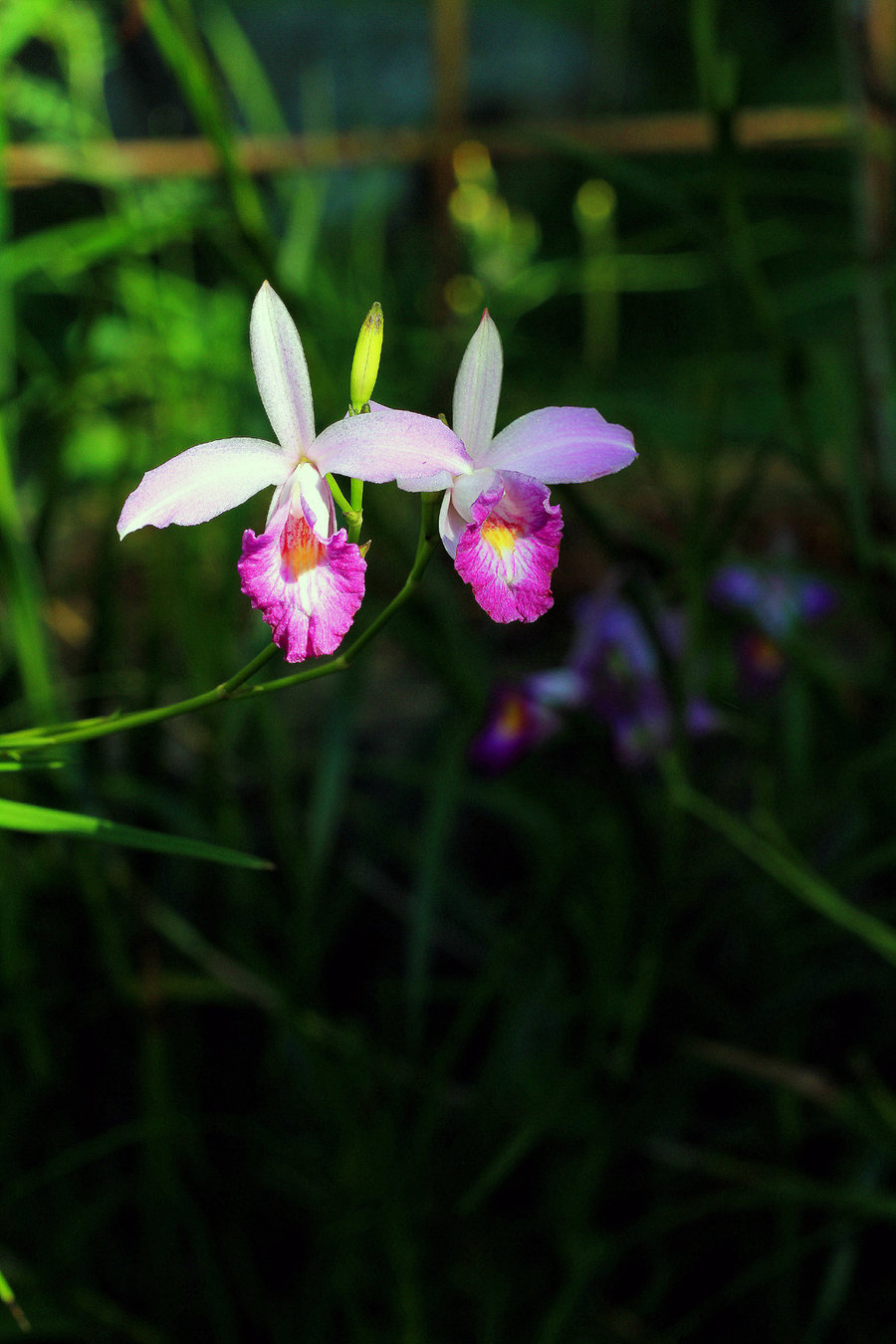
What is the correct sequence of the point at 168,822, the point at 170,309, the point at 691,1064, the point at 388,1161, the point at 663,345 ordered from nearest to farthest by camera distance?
the point at 388,1161
the point at 691,1064
the point at 168,822
the point at 170,309
the point at 663,345

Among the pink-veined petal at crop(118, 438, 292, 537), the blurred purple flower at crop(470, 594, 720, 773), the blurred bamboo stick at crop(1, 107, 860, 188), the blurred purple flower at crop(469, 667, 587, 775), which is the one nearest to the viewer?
the pink-veined petal at crop(118, 438, 292, 537)

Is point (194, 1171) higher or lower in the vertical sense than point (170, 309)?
lower

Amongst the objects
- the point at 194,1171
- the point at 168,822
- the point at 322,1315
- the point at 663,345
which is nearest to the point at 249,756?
the point at 168,822

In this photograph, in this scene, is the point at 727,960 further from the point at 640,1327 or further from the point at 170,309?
the point at 170,309

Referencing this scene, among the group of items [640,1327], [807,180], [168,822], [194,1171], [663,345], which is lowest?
[640,1327]

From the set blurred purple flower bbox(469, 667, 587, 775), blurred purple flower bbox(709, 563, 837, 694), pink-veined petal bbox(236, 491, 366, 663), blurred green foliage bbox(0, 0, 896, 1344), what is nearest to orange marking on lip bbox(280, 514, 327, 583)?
pink-veined petal bbox(236, 491, 366, 663)

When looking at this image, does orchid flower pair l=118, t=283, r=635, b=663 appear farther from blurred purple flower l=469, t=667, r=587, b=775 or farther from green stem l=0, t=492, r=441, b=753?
blurred purple flower l=469, t=667, r=587, b=775

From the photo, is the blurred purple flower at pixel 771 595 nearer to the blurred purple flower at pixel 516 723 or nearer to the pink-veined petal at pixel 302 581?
the blurred purple flower at pixel 516 723

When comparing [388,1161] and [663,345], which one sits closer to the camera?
[388,1161]
